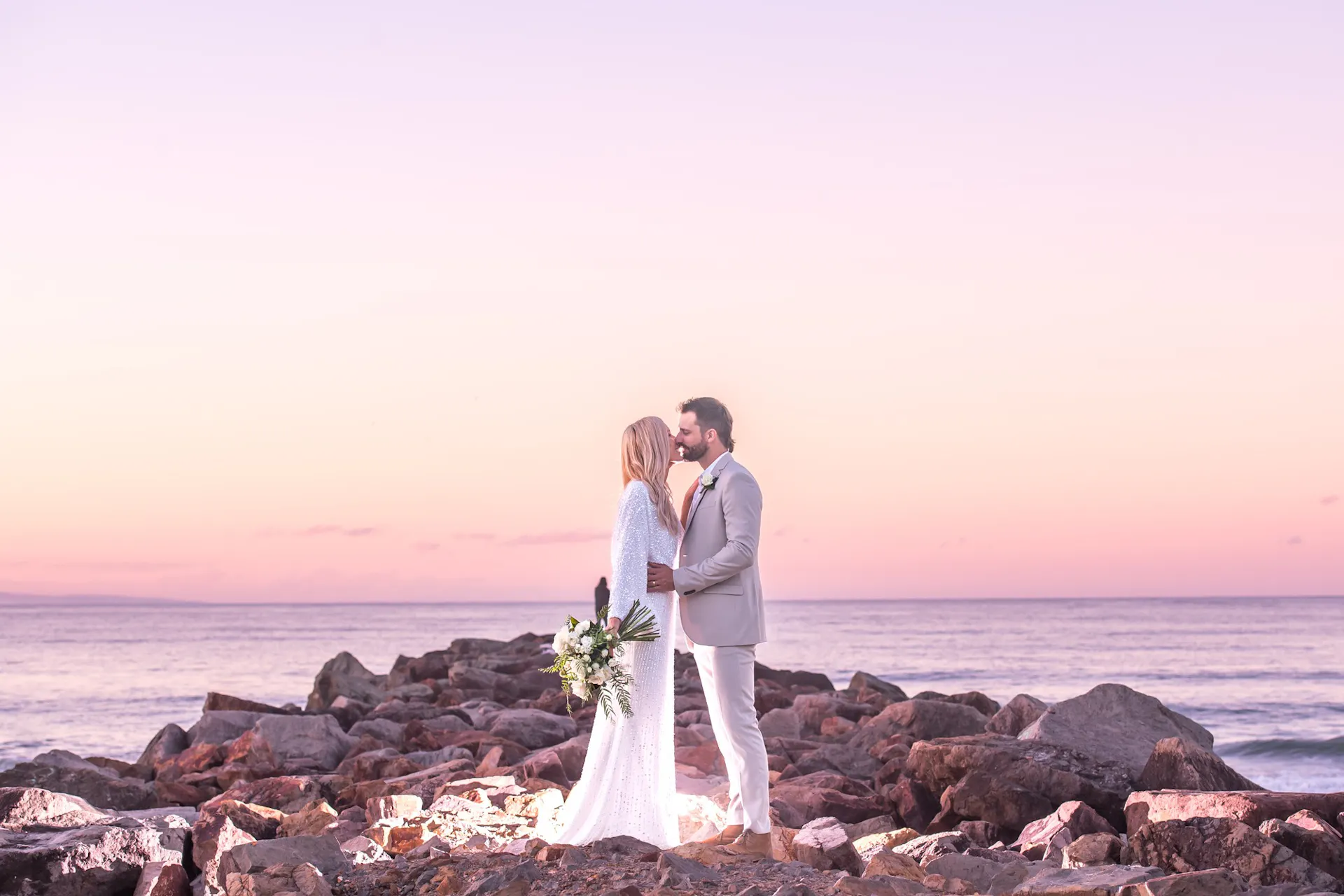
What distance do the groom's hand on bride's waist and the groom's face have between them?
671 millimetres

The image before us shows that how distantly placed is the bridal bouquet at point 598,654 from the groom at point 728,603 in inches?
8.6

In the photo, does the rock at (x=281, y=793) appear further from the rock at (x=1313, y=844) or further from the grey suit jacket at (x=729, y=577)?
the rock at (x=1313, y=844)

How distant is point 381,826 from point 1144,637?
5781cm

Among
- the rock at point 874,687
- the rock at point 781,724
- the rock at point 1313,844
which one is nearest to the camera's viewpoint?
the rock at point 1313,844

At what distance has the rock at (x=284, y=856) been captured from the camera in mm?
6266

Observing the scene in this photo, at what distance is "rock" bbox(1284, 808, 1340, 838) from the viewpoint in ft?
23.1

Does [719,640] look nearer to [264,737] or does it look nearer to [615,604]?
[615,604]

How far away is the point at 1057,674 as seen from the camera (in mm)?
41188

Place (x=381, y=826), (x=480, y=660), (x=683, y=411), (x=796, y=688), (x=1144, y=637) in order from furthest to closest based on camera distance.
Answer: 1. (x=1144, y=637)
2. (x=480, y=660)
3. (x=796, y=688)
4. (x=381, y=826)
5. (x=683, y=411)

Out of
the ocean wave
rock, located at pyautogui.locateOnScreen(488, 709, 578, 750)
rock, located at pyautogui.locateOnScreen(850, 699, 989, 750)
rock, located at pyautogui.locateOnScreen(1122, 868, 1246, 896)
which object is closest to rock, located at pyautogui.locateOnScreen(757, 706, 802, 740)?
rock, located at pyautogui.locateOnScreen(850, 699, 989, 750)

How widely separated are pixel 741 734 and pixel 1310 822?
3.15 metres

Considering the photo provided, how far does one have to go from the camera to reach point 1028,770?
8961mm

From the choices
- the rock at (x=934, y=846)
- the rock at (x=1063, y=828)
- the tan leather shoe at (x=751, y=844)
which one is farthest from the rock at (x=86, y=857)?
the rock at (x=1063, y=828)

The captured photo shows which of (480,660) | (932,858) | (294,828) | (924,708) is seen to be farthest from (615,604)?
(480,660)
